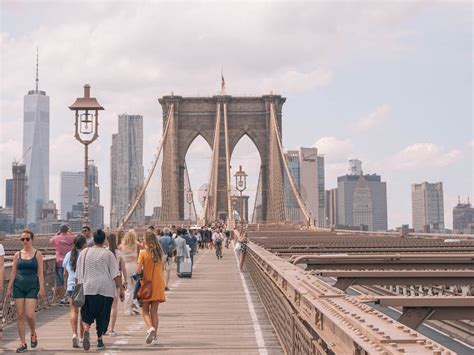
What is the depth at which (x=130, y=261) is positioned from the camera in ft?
42.4

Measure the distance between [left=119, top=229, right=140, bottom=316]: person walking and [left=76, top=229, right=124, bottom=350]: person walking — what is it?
273 centimetres

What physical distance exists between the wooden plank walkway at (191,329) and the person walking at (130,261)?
0.32 metres

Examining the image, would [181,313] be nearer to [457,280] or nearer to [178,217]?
[457,280]

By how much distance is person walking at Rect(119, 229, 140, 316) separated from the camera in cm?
1231

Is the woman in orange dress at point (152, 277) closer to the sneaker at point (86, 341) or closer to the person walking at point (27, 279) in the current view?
the sneaker at point (86, 341)

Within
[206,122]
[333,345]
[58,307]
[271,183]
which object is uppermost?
[206,122]

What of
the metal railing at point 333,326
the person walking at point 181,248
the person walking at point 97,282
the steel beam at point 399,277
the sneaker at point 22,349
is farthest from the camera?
the person walking at point 181,248

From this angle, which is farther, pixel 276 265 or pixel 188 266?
pixel 188 266

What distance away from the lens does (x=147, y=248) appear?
33.2 feet

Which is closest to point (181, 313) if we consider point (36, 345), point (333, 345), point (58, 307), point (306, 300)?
point (58, 307)

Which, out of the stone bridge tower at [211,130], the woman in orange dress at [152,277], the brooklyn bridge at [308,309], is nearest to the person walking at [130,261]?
the brooklyn bridge at [308,309]

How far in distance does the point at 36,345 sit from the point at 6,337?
1.36 meters

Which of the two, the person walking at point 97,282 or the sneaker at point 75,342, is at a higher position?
the person walking at point 97,282

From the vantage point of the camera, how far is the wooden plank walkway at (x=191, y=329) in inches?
365
